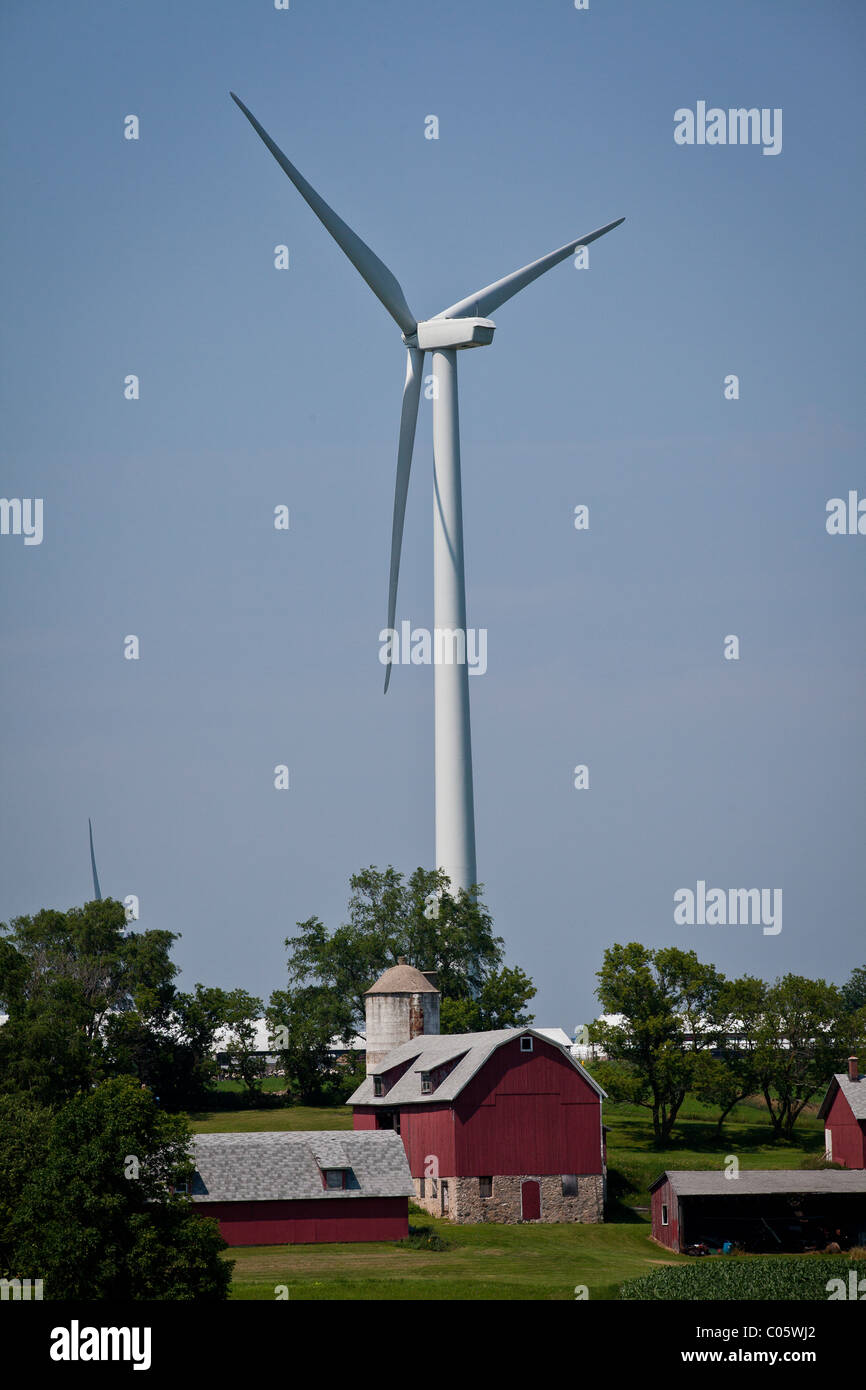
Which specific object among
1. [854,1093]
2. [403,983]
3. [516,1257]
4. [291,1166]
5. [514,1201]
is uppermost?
[403,983]

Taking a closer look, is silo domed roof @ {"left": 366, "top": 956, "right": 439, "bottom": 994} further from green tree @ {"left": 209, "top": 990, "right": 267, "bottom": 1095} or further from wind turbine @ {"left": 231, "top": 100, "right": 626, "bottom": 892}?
green tree @ {"left": 209, "top": 990, "right": 267, "bottom": 1095}

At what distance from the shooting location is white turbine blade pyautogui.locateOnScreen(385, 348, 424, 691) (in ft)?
276

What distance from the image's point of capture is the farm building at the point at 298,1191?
65625mm

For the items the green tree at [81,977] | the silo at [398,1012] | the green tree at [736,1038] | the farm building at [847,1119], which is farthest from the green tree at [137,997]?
the farm building at [847,1119]

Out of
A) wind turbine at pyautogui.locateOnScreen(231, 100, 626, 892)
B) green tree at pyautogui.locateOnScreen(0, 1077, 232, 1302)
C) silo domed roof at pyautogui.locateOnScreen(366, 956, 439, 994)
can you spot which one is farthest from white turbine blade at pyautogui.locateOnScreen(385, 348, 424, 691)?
green tree at pyautogui.locateOnScreen(0, 1077, 232, 1302)

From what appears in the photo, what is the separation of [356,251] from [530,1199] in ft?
135

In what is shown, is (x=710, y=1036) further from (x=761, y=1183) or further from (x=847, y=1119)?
(x=761, y=1183)

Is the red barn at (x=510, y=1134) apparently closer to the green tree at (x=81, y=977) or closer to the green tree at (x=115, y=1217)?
the green tree at (x=81, y=977)

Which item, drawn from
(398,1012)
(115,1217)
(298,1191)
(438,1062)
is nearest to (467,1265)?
(298,1191)

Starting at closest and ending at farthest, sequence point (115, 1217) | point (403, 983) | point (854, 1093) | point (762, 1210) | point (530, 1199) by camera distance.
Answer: point (115, 1217) → point (762, 1210) → point (530, 1199) → point (854, 1093) → point (403, 983)

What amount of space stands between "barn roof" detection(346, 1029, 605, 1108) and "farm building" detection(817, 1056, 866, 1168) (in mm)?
12381

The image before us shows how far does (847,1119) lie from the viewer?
3383 inches
